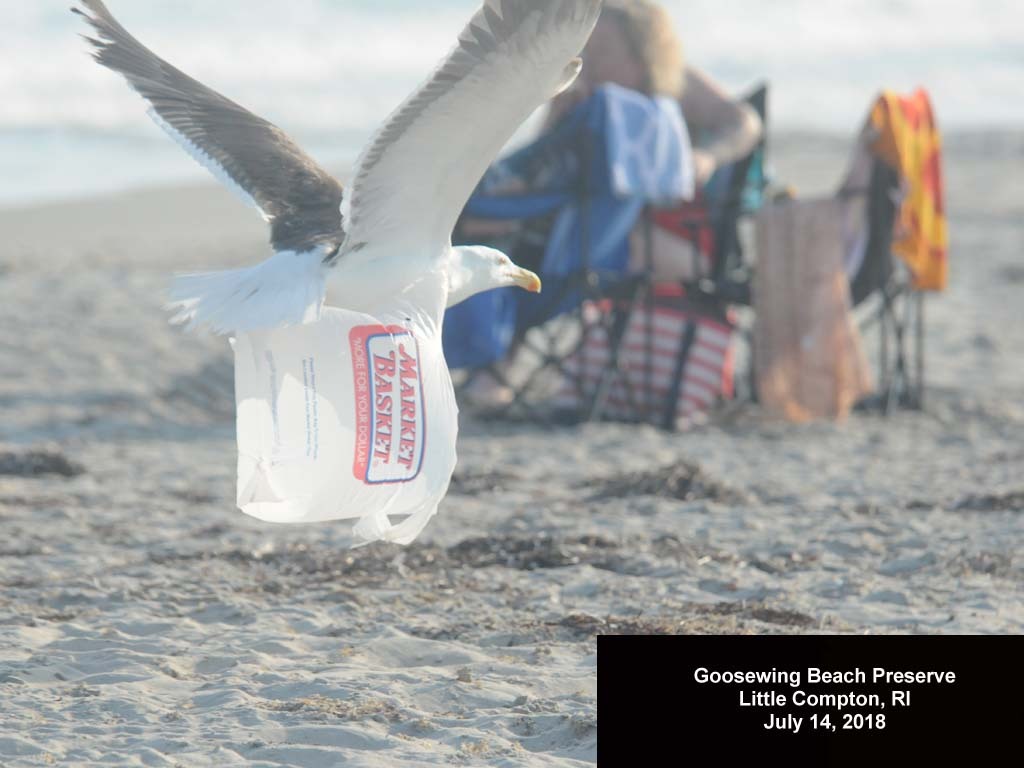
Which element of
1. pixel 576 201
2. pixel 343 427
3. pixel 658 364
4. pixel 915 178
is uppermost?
pixel 915 178

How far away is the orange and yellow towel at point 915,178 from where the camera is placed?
674 centimetres

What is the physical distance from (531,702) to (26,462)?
9.65ft

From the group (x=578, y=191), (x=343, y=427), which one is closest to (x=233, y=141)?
(x=343, y=427)

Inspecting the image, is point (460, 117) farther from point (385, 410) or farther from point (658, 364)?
point (658, 364)

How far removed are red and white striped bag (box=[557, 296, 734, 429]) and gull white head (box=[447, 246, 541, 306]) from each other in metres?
2.65

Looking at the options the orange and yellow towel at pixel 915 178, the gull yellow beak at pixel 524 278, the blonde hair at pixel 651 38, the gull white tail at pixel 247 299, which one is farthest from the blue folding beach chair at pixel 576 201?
the gull white tail at pixel 247 299

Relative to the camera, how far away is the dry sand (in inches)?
124

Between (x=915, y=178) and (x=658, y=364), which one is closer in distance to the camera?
(x=915, y=178)

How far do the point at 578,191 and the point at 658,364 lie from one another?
36.4 inches

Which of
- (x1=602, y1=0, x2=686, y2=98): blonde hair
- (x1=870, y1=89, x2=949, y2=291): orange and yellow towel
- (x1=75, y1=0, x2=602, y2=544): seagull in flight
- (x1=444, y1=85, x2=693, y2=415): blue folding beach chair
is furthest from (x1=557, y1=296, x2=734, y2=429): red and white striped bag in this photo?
(x1=75, y1=0, x2=602, y2=544): seagull in flight

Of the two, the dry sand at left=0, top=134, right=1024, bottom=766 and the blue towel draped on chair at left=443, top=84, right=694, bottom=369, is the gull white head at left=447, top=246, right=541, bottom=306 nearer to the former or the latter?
the dry sand at left=0, top=134, right=1024, bottom=766

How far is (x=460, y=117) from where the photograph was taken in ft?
11.5

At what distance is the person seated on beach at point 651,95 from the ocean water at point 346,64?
29.7ft

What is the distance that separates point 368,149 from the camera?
3557mm
